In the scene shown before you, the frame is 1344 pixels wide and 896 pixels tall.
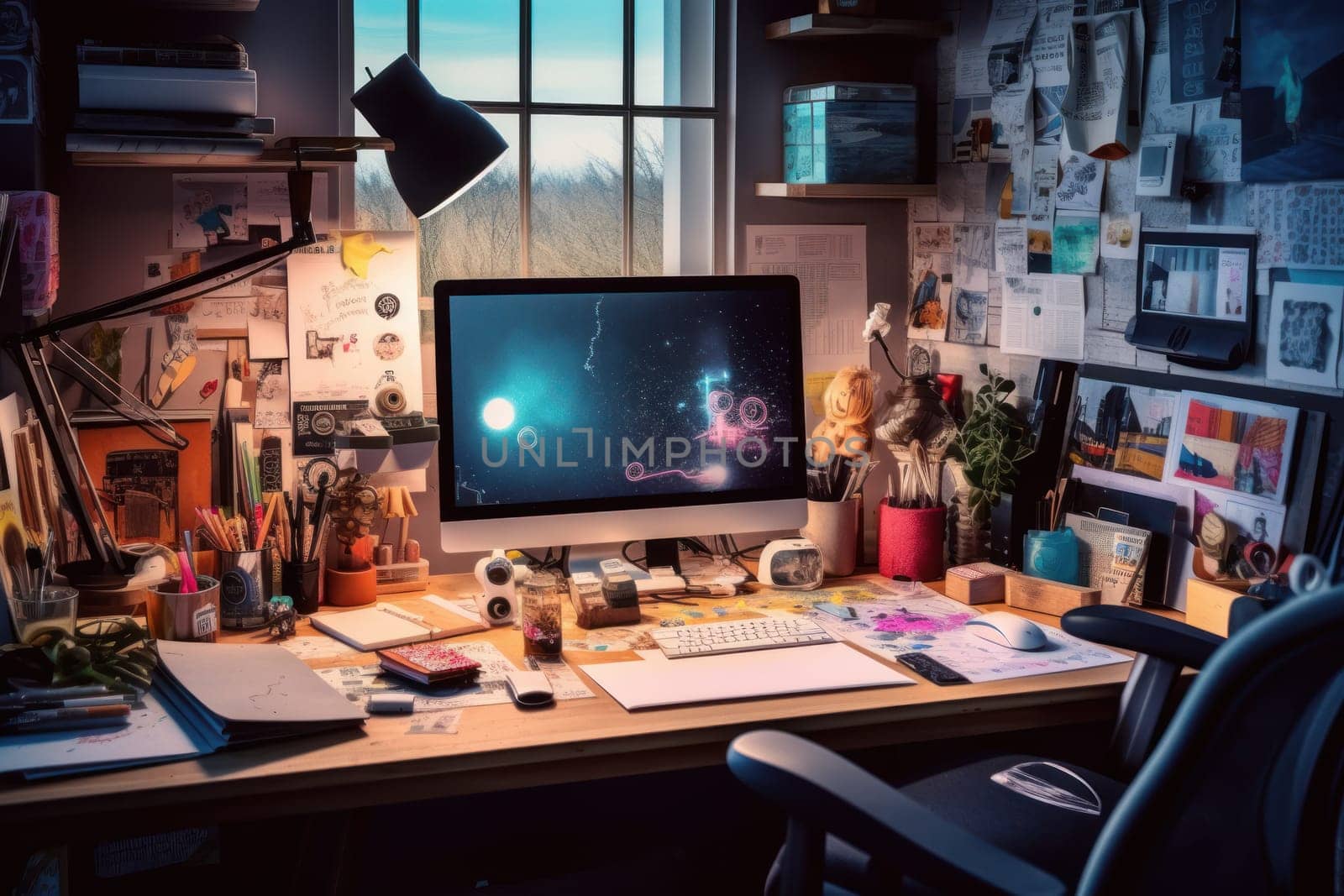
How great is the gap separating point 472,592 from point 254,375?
54 cm

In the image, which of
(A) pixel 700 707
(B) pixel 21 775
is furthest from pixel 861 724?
(B) pixel 21 775

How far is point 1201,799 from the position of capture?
1.11m

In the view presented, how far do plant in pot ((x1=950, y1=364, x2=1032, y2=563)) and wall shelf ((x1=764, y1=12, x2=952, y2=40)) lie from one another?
0.66 m

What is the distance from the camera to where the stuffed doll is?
2.39m

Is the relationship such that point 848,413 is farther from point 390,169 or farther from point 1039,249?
point 390,169

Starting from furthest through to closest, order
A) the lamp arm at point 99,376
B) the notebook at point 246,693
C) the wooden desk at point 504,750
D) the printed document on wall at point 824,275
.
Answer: the printed document on wall at point 824,275 < the lamp arm at point 99,376 < the notebook at point 246,693 < the wooden desk at point 504,750

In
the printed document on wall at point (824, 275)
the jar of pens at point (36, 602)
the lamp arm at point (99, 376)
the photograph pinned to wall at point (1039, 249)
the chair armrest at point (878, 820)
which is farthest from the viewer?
the printed document on wall at point (824, 275)

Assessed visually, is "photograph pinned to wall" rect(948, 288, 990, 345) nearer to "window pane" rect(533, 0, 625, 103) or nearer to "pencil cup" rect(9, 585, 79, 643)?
"window pane" rect(533, 0, 625, 103)

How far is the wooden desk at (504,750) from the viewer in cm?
140

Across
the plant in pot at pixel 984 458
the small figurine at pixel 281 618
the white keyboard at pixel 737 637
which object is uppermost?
the plant in pot at pixel 984 458

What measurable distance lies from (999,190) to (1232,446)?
70 cm

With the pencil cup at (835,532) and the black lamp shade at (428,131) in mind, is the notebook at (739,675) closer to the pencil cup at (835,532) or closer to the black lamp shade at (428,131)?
the pencil cup at (835,532)

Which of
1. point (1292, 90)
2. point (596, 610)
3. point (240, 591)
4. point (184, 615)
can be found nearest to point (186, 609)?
point (184, 615)

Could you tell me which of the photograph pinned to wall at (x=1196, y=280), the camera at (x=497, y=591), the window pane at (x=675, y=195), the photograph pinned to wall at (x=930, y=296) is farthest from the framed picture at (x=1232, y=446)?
the camera at (x=497, y=591)
